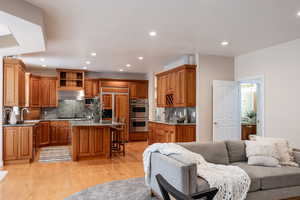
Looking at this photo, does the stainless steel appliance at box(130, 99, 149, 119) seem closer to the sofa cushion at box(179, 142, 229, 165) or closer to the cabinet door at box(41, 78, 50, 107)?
the cabinet door at box(41, 78, 50, 107)

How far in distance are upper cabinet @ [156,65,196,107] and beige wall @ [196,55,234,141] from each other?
16 cm

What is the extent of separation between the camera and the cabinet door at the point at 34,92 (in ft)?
Answer: 26.0

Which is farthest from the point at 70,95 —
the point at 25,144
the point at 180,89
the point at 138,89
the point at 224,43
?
the point at 224,43

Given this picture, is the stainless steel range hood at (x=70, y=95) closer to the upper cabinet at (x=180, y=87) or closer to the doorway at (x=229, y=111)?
the upper cabinet at (x=180, y=87)

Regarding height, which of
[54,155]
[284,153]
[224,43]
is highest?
[224,43]

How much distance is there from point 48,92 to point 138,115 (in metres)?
3.55

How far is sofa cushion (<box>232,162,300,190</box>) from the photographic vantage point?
2875 mm

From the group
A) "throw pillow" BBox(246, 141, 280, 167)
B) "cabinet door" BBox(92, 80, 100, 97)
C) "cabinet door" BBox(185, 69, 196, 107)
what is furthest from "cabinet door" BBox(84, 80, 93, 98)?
"throw pillow" BBox(246, 141, 280, 167)

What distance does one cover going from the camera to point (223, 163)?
349 centimetres

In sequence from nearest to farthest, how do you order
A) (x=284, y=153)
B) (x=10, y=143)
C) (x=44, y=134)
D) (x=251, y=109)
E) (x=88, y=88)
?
1. (x=284, y=153)
2. (x=10, y=143)
3. (x=251, y=109)
4. (x=44, y=134)
5. (x=88, y=88)

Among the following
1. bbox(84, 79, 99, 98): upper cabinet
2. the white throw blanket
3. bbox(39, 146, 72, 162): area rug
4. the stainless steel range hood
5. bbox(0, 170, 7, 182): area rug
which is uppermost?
bbox(84, 79, 99, 98): upper cabinet

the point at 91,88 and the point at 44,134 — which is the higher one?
the point at 91,88

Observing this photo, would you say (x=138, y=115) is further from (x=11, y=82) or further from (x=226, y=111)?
(x=11, y=82)

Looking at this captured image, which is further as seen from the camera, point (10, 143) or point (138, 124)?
point (138, 124)
